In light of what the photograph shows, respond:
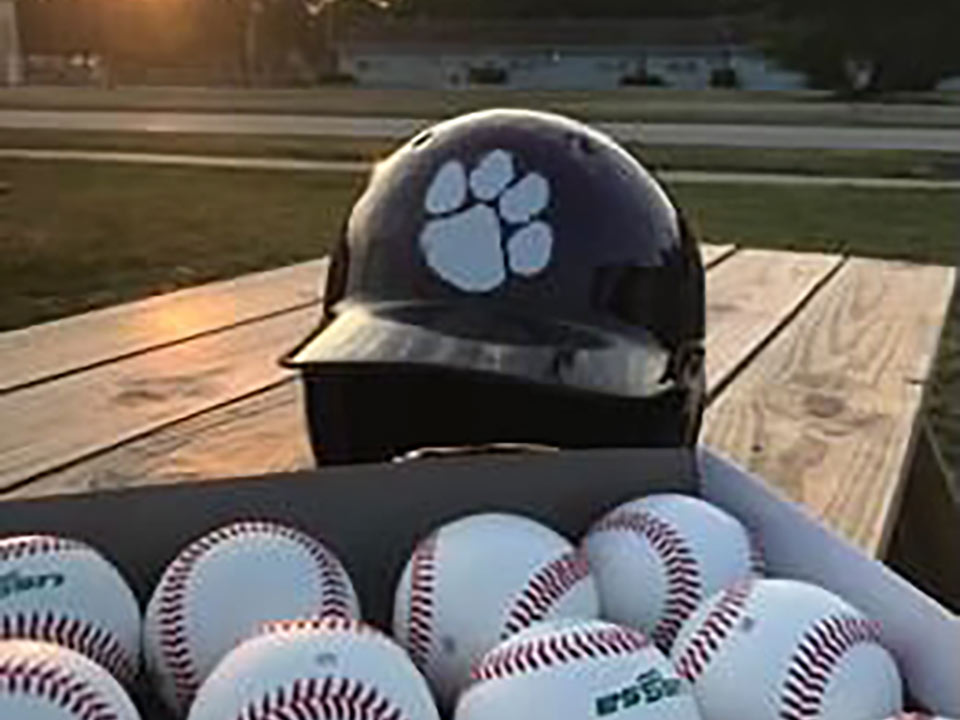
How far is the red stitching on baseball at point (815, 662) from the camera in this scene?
0.87 m

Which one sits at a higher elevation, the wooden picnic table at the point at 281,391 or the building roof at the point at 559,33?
the wooden picnic table at the point at 281,391

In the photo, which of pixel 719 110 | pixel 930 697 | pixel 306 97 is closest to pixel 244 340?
pixel 930 697

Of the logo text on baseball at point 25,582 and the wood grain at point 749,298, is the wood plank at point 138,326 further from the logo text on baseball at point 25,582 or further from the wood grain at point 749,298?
the logo text on baseball at point 25,582

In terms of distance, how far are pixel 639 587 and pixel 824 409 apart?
1194 mm

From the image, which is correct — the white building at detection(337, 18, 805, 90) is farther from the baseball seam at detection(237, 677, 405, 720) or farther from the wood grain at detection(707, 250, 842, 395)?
the baseball seam at detection(237, 677, 405, 720)

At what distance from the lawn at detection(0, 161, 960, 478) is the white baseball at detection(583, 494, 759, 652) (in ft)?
8.45

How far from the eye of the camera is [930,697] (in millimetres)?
864

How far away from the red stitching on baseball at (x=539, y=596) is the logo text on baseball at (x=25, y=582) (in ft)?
0.89

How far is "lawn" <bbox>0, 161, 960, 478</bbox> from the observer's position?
5.16m

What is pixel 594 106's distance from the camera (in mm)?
17297

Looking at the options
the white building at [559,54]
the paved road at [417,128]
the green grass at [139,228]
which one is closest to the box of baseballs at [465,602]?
the green grass at [139,228]

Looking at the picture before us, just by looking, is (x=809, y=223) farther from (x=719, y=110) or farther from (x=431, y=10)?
(x=431, y=10)

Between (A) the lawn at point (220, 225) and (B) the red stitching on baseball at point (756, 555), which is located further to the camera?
(A) the lawn at point (220, 225)

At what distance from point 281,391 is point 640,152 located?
838cm
